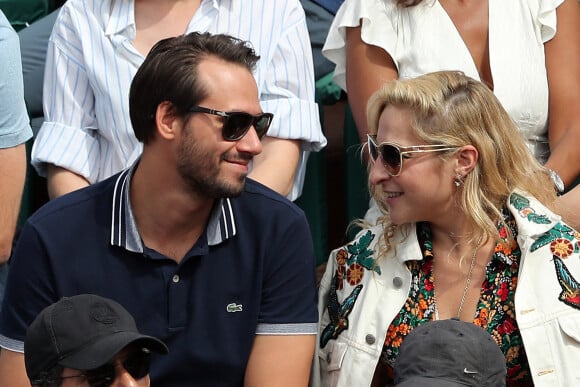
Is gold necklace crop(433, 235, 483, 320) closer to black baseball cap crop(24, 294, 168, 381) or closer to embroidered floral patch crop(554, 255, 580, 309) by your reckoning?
embroidered floral patch crop(554, 255, 580, 309)

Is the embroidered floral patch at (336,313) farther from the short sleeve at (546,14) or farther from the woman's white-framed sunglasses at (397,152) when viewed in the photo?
the short sleeve at (546,14)

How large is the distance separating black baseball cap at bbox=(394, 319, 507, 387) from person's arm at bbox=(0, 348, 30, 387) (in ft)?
3.46

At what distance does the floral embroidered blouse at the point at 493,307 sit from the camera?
10.0ft

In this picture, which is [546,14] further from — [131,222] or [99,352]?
[99,352]

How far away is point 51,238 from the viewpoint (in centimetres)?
302

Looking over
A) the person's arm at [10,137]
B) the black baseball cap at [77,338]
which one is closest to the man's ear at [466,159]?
the black baseball cap at [77,338]

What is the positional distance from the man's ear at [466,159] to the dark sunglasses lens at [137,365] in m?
1.14

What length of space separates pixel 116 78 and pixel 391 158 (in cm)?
103

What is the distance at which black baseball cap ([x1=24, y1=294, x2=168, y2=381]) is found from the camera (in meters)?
2.38

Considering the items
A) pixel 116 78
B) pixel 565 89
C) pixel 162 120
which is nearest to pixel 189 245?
pixel 162 120

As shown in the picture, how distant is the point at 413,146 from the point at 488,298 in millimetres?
473

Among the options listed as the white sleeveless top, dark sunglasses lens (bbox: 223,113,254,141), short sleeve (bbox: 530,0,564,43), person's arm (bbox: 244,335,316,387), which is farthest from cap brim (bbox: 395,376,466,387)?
short sleeve (bbox: 530,0,564,43)

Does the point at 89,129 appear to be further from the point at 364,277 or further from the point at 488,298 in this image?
the point at 488,298

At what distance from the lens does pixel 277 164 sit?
3.60m
